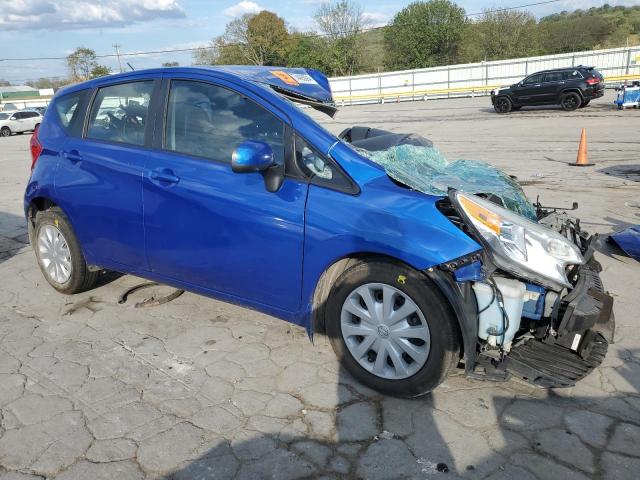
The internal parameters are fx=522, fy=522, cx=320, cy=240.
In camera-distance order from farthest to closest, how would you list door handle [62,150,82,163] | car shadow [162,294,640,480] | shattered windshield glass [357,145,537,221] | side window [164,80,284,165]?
door handle [62,150,82,163]
side window [164,80,284,165]
shattered windshield glass [357,145,537,221]
car shadow [162,294,640,480]

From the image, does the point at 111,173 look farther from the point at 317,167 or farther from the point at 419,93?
the point at 419,93

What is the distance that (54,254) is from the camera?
14.7 feet

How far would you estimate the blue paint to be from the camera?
2.80 metres

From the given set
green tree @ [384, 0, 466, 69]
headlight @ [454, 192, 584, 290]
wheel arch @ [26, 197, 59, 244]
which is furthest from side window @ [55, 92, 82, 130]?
green tree @ [384, 0, 466, 69]

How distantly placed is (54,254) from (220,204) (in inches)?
83.8

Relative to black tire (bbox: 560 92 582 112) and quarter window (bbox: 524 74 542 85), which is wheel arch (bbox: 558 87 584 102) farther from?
quarter window (bbox: 524 74 542 85)

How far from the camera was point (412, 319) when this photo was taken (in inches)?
111

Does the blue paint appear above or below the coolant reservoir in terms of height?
above

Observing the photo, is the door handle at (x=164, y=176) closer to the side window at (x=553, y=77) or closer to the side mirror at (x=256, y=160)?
the side mirror at (x=256, y=160)

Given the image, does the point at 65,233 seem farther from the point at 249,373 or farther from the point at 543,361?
the point at 543,361

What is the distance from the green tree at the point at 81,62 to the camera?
205ft

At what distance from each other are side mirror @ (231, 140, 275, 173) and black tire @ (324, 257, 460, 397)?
2.51ft

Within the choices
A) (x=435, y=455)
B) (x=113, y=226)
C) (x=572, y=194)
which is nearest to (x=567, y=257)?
(x=435, y=455)

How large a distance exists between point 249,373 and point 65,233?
2.13 m
